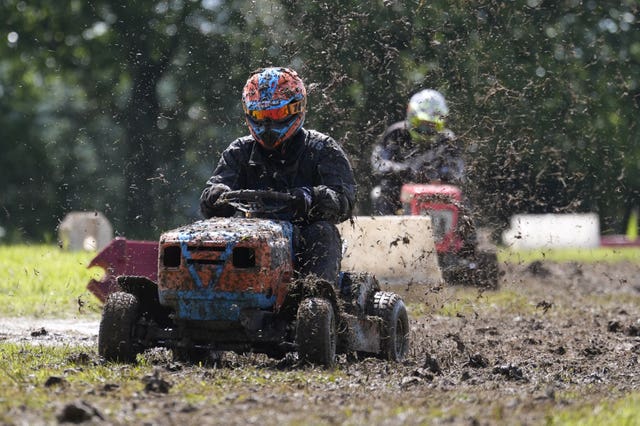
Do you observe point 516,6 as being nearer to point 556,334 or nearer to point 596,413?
point 556,334

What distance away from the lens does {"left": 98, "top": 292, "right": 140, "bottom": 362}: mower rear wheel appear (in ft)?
27.0

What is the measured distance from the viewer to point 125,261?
1226 centimetres

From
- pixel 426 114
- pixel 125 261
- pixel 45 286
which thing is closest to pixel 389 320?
pixel 125 261

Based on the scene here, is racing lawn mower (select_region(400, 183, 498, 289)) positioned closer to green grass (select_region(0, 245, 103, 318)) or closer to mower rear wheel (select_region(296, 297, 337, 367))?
green grass (select_region(0, 245, 103, 318))

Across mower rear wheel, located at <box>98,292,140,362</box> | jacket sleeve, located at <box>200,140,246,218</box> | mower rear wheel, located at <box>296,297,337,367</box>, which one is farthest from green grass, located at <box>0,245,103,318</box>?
mower rear wheel, located at <box>296,297,337,367</box>

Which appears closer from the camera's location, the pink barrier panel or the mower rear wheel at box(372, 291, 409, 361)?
the mower rear wheel at box(372, 291, 409, 361)

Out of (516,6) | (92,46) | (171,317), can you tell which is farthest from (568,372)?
(92,46)

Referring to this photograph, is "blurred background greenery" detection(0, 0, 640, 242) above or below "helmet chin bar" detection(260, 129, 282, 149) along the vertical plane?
above

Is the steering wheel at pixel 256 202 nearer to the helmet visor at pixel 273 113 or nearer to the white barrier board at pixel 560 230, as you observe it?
the helmet visor at pixel 273 113

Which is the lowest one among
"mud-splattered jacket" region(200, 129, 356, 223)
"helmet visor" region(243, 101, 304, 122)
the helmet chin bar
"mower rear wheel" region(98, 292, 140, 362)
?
"mower rear wheel" region(98, 292, 140, 362)

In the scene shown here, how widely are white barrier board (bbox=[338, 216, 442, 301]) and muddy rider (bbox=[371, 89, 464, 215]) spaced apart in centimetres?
109

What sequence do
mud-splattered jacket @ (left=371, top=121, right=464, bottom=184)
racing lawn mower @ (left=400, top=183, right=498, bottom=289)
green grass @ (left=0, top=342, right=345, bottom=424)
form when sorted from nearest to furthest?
green grass @ (left=0, top=342, right=345, bottom=424) < mud-splattered jacket @ (left=371, top=121, right=464, bottom=184) < racing lawn mower @ (left=400, top=183, right=498, bottom=289)

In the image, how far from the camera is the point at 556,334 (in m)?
11.9

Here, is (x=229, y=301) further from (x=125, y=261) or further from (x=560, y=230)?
(x=560, y=230)
